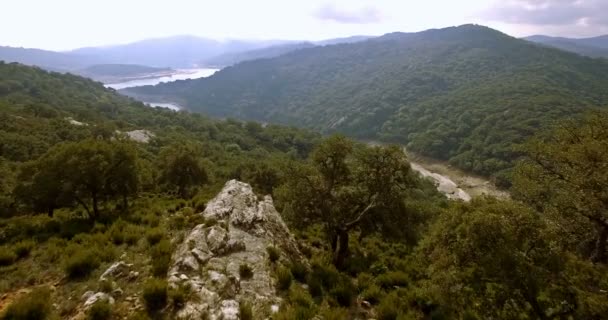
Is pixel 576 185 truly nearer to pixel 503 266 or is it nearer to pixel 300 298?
pixel 503 266

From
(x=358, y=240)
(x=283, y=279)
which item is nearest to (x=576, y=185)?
(x=358, y=240)

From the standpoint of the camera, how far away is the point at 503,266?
11398 mm

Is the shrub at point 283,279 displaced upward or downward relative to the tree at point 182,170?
upward

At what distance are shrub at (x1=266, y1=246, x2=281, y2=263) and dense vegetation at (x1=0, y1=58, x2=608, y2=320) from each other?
0.06m

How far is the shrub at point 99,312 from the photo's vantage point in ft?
33.8

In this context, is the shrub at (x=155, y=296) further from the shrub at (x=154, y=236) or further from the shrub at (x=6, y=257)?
the shrub at (x=6, y=257)

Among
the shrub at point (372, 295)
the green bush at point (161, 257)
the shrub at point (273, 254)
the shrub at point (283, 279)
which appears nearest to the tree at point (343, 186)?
the shrub at point (372, 295)

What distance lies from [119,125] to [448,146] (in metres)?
132

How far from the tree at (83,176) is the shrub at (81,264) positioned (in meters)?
8.24

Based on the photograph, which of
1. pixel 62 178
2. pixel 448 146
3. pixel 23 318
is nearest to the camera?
pixel 23 318

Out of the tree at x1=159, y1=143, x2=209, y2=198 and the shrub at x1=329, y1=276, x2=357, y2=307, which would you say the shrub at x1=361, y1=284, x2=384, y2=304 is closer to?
the shrub at x1=329, y1=276, x2=357, y2=307

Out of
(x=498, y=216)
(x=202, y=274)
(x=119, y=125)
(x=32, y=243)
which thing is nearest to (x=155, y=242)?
(x=202, y=274)

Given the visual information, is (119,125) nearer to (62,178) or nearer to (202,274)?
(62,178)

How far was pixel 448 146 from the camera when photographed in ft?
497
